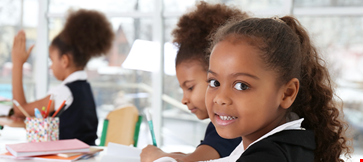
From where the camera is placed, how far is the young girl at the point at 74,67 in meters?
1.84

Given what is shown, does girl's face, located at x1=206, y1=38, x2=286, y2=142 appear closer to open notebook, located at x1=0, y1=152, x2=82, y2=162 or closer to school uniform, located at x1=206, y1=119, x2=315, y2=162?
school uniform, located at x1=206, y1=119, x2=315, y2=162

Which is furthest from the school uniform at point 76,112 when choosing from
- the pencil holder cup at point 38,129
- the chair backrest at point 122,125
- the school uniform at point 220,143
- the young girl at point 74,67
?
the school uniform at point 220,143

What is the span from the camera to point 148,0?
11.5 feet

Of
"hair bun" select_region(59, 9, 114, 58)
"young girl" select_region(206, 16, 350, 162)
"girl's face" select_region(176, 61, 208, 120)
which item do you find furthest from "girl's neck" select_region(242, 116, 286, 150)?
"hair bun" select_region(59, 9, 114, 58)

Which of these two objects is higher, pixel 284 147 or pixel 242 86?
pixel 242 86

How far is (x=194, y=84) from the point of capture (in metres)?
1.21

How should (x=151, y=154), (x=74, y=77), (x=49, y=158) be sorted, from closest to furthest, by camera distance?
(x=151, y=154) < (x=49, y=158) < (x=74, y=77)

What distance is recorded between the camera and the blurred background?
10.1ft

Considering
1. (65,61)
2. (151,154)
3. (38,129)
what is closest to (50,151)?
(38,129)

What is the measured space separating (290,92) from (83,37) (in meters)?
1.60

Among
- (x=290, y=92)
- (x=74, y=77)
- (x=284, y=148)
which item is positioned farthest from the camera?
(x=74, y=77)

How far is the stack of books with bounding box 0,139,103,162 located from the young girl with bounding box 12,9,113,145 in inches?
22.6

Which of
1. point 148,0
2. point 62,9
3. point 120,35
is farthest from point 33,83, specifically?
point 148,0

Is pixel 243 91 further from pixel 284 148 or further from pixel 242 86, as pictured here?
pixel 284 148
